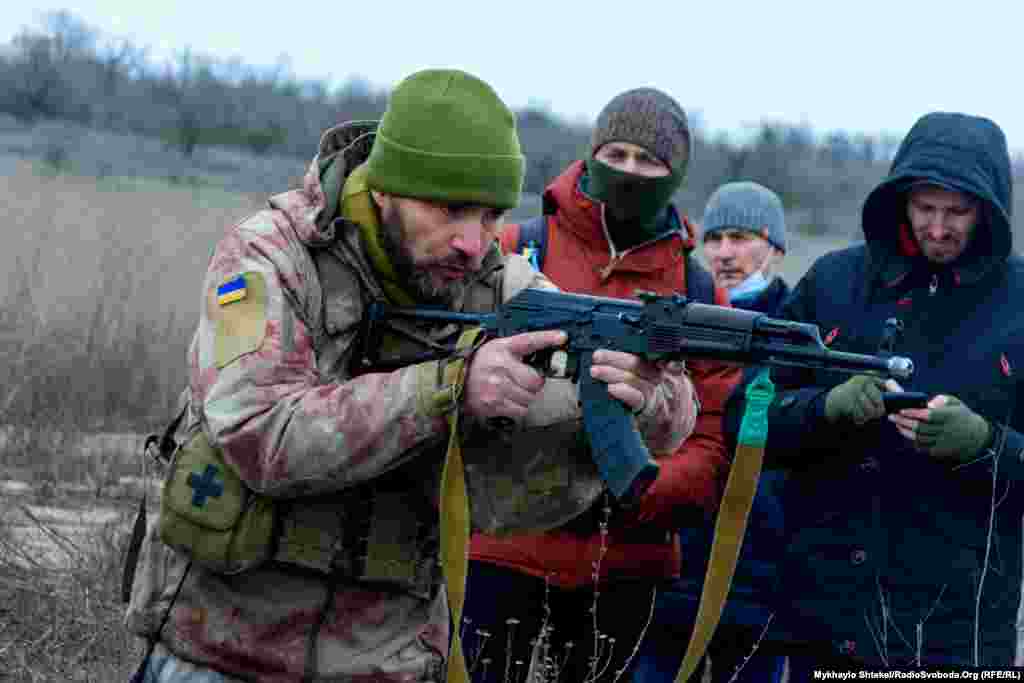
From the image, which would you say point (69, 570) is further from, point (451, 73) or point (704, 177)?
point (704, 177)

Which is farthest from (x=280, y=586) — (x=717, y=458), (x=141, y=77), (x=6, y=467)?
(x=141, y=77)

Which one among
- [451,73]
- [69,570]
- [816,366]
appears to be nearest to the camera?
[816,366]

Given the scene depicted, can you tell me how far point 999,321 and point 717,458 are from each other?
0.97 m

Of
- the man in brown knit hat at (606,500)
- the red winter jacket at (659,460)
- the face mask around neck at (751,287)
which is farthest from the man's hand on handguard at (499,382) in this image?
the face mask around neck at (751,287)

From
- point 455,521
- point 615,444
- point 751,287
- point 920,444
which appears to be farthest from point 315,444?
point 751,287

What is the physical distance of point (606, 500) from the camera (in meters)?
4.56

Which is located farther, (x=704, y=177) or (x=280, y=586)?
(x=704, y=177)

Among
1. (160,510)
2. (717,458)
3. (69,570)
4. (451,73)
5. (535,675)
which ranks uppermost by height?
(451,73)

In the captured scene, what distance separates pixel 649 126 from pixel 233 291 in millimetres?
2302

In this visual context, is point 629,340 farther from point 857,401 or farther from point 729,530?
point 857,401

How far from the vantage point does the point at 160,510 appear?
3256 millimetres

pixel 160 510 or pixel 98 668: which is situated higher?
pixel 160 510

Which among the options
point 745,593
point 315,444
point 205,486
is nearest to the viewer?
point 315,444

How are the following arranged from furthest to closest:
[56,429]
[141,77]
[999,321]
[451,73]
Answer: [141,77] → [56,429] → [999,321] → [451,73]
